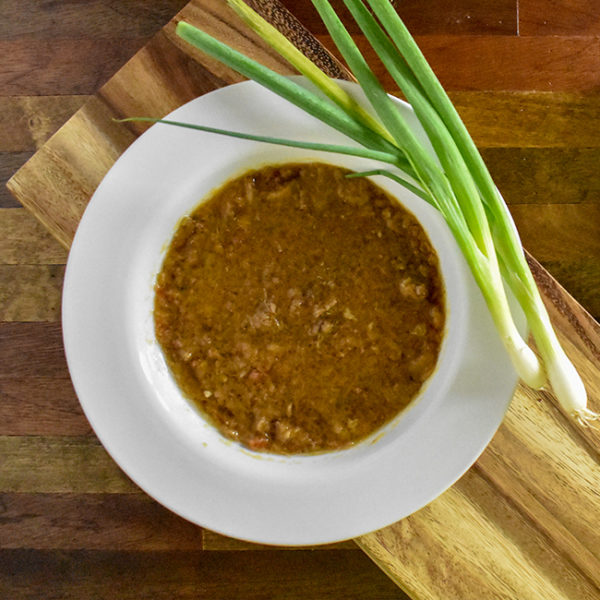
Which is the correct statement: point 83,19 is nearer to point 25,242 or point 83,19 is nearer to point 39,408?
point 25,242

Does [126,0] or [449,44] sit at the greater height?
[126,0]

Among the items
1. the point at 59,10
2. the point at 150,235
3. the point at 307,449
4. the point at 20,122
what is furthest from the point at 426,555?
the point at 59,10

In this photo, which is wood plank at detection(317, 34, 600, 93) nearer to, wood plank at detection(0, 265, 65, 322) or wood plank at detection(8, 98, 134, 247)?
wood plank at detection(8, 98, 134, 247)

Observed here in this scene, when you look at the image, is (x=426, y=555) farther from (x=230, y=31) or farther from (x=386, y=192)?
(x=230, y=31)

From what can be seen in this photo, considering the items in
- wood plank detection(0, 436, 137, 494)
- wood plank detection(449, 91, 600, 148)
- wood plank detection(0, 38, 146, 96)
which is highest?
wood plank detection(0, 38, 146, 96)

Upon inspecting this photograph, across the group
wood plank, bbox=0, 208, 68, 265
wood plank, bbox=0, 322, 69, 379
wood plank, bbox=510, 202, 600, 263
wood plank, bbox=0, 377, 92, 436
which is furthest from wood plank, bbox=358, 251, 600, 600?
wood plank, bbox=0, 208, 68, 265

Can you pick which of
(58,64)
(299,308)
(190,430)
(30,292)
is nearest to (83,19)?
(58,64)

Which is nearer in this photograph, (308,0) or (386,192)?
(386,192)
